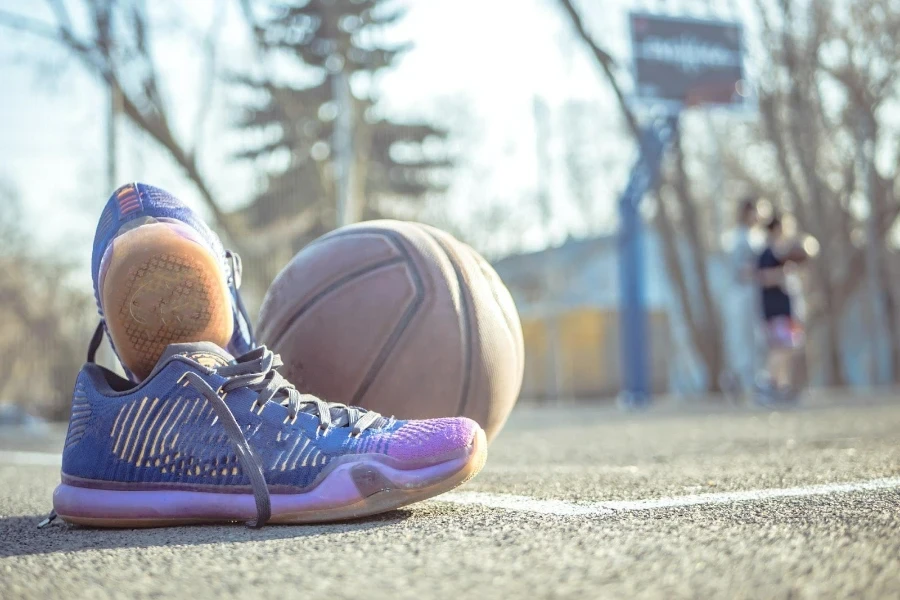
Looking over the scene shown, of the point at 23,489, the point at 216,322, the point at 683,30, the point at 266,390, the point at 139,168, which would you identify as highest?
the point at 683,30

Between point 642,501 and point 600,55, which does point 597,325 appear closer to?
point 600,55

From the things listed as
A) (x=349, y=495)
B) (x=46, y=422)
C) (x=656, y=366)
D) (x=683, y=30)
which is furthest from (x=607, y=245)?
(x=349, y=495)

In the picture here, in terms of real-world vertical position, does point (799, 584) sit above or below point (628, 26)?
below

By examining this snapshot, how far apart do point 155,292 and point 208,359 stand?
0.55ft

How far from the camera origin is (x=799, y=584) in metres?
1.19

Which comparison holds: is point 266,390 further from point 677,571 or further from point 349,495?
point 677,571

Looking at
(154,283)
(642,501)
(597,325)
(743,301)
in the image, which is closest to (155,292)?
(154,283)

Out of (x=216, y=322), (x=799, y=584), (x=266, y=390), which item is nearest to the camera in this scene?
(x=799, y=584)

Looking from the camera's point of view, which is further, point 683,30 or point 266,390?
point 683,30

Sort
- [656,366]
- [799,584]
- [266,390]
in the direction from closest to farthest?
[799,584] < [266,390] < [656,366]

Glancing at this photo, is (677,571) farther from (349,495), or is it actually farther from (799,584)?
(349,495)

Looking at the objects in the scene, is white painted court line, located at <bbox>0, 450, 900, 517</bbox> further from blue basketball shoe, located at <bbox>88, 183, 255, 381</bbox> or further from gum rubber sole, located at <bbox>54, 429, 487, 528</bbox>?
blue basketball shoe, located at <bbox>88, 183, 255, 381</bbox>

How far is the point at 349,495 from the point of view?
1.75 meters

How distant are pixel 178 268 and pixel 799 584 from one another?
127 centimetres
